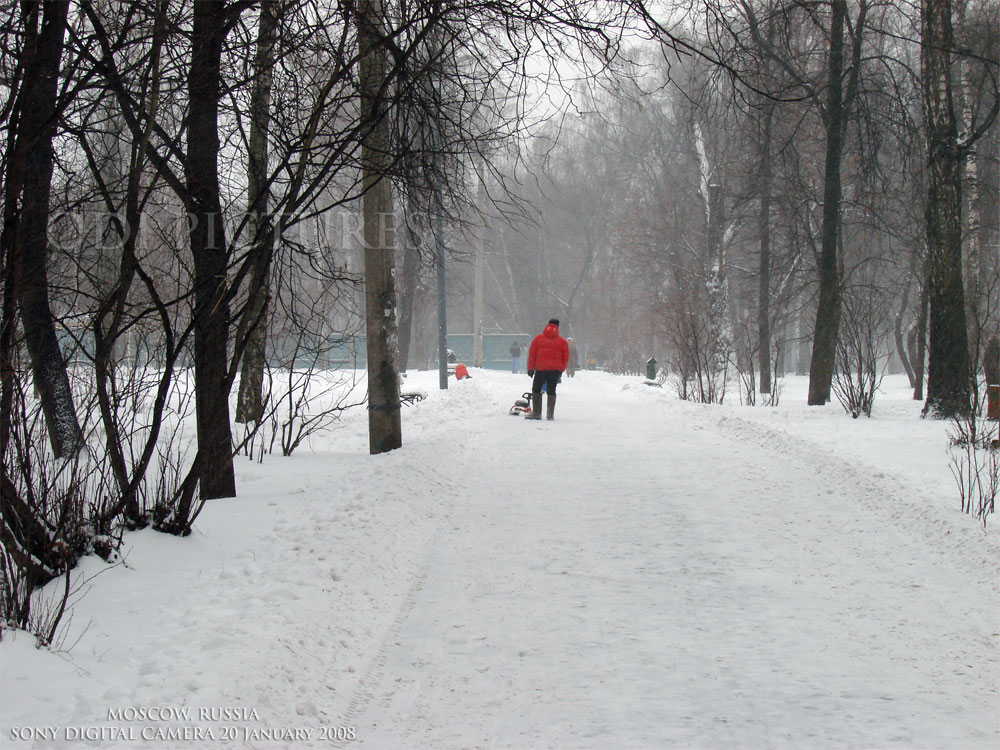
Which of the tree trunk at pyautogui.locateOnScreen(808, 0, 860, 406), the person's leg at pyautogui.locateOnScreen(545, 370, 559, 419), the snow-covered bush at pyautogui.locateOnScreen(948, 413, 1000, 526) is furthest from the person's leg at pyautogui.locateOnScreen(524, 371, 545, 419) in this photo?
the snow-covered bush at pyautogui.locateOnScreen(948, 413, 1000, 526)

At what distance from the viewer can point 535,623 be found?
4902 millimetres

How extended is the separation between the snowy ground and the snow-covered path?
0.02m

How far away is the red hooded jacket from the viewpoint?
17000 mm

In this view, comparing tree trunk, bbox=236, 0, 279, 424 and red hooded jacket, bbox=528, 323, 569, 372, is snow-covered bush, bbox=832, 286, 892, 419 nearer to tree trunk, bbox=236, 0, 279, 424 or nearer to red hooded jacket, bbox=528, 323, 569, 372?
red hooded jacket, bbox=528, 323, 569, 372

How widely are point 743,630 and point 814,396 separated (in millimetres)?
14601

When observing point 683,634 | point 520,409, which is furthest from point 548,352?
point 683,634

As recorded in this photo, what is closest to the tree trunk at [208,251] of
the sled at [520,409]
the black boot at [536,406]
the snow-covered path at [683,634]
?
the snow-covered path at [683,634]

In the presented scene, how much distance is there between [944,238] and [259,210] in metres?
12.4

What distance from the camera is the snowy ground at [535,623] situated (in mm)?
3520

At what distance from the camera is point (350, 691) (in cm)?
399

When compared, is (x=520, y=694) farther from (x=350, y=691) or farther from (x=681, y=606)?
(x=681, y=606)

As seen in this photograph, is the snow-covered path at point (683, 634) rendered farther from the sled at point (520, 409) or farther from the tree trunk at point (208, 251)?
the sled at point (520, 409)

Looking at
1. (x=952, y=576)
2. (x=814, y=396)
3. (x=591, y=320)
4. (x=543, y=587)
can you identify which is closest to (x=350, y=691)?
(x=543, y=587)

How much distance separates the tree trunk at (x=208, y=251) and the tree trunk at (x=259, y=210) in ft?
0.91
